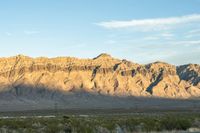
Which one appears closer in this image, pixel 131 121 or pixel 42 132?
pixel 42 132

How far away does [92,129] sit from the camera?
144 ft

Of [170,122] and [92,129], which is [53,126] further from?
[170,122]

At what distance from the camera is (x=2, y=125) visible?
42.6 m

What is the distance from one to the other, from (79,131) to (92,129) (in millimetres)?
1405

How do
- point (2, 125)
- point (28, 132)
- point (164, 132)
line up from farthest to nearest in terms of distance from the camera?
point (164, 132), point (2, 125), point (28, 132)

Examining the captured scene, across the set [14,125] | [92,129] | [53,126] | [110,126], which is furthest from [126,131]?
[14,125]

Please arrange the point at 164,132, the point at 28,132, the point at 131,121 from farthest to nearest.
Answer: the point at 131,121 < the point at 164,132 < the point at 28,132

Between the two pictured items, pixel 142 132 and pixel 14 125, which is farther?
pixel 142 132

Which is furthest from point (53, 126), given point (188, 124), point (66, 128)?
point (188, 124)

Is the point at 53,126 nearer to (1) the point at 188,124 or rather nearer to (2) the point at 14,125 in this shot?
(2) the point at 14,125

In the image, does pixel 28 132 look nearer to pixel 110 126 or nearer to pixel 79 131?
pixel 79 131

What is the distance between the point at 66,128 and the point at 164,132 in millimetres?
9102

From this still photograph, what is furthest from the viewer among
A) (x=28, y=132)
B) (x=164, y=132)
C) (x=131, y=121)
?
(x=131, y=121)

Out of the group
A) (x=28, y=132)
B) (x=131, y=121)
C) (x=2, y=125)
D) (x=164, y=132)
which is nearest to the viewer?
(x=28, y=132)
